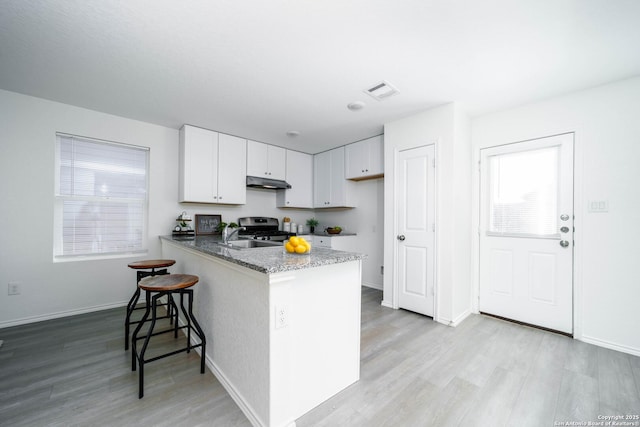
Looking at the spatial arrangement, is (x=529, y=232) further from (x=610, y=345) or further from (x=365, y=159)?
(x=365, y=159)

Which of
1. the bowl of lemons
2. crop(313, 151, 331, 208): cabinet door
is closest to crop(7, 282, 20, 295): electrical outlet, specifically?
the bowl of lemons

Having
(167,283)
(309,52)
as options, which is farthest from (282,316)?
(309,52)

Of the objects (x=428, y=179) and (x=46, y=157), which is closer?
(x=46, y=157)

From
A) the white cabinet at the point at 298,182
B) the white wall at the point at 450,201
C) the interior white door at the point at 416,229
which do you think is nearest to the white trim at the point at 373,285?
the interior white door at the point at 416,229

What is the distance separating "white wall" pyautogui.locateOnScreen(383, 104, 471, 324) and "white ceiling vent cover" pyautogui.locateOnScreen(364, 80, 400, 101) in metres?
0.66

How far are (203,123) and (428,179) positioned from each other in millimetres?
2998

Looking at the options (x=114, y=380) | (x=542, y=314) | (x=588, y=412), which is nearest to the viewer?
(x=588, y=412)

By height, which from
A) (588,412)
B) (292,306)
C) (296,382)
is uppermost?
(292,306)

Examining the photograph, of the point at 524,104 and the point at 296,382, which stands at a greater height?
the point at 524,104

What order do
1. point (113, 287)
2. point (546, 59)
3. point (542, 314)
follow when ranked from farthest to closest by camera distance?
point (113, 287) → point (542, 314) → point (546, 59)

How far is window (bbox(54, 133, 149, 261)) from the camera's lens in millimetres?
2910

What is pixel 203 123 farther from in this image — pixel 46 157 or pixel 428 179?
pixel 428 179

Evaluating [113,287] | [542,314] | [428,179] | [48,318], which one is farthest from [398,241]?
[48,318]

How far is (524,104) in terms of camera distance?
8.95 feet
